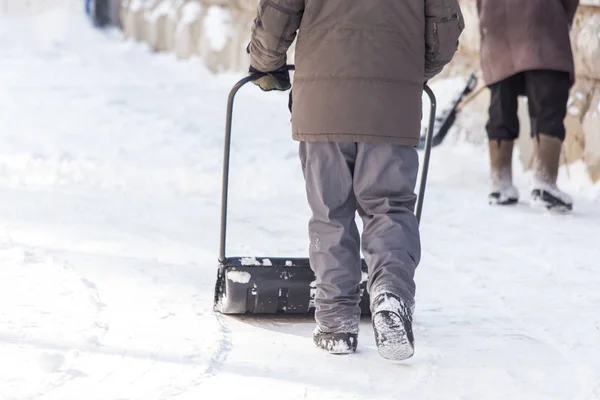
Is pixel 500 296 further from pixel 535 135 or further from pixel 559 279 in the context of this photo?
pixel 535 135

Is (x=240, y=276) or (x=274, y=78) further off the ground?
(x=274, y=78)

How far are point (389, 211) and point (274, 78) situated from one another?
0.59 metres

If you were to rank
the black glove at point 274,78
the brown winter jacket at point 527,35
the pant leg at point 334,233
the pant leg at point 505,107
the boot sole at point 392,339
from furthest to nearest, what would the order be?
the pant leg at point 505,107
the brown winter jacket at point 527,35
the black glove at point 274,78
the pant leg at point 334,233
the boot sole at point 392,339

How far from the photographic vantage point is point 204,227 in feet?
18.4

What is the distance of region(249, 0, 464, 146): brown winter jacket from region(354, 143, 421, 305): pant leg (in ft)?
0.21

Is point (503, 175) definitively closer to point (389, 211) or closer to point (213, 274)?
point (213, 274)

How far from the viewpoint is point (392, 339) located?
10.7 feet

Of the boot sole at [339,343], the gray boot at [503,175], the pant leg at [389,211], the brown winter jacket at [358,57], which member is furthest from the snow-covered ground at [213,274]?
the brown winter jacket at [358,57]

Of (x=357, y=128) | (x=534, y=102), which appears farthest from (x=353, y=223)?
(x=534, y=102)

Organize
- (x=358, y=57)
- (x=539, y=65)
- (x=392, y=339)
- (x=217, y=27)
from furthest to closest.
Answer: (x=217, y=27) < (x=539, y=65) < (x=358, y=57) < (x=392, y=339)

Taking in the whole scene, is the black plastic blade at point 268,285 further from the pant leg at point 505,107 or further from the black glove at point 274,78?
the pant leg at point 505,107

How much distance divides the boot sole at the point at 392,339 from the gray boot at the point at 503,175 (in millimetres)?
3240

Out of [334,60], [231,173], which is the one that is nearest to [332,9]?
[334,60]

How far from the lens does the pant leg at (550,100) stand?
6129 millimetres
